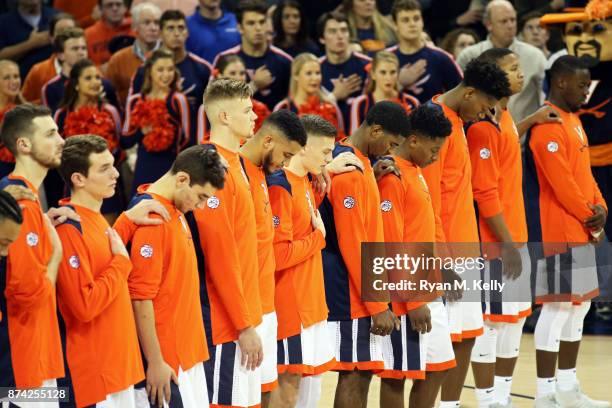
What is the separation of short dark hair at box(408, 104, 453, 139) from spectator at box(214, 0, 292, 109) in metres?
3.50

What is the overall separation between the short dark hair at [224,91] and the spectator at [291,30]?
Answer: 5048 mm

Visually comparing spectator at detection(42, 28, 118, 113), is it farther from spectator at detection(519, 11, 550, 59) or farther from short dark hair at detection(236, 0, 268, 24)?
spectator at detection(519, 11, 550, 59)

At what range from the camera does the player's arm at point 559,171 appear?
764 cm

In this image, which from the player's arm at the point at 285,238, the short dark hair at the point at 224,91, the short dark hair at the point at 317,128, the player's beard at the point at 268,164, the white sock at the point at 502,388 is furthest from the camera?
the white sock at the point at 502,388

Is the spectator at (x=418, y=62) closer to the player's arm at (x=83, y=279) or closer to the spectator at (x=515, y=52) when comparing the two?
the spectator at (x=515, y=52)

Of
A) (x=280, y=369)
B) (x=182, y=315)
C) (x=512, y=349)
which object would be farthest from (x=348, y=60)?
(x=182, y=315)

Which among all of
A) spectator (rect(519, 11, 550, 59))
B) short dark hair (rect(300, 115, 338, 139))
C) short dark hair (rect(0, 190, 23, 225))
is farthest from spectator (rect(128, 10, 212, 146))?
short dark hair (rect(0, 190, 23, 225))

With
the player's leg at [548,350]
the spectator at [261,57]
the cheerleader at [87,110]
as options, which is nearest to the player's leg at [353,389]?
the player's leg at [548,350]

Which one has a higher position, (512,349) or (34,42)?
(34,42)

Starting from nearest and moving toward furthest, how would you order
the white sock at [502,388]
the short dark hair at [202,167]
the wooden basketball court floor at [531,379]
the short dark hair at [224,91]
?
the short dark hair at [202,167] < the short dark hair at [224,91] < the white sock at [502,388] < the wooden basketball court floor at [531,379]

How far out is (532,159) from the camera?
7.84m

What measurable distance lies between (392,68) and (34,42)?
3.44 m

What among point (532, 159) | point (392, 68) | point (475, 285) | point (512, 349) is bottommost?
point (512, 349)

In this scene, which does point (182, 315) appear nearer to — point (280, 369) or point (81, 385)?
point (81, 385)
